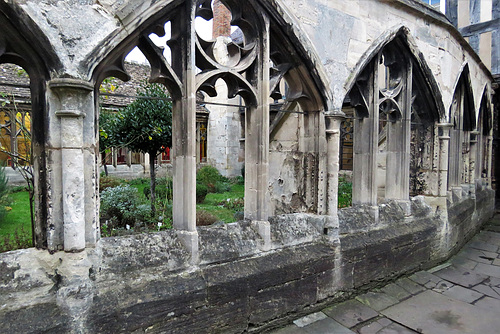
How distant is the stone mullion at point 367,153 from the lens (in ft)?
12.9

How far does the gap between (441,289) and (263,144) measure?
9.69ft

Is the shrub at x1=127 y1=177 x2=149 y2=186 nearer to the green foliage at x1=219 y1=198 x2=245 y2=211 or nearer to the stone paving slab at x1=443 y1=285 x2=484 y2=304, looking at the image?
the green foliage at x1=219 y1=198 x2=245 y2=211

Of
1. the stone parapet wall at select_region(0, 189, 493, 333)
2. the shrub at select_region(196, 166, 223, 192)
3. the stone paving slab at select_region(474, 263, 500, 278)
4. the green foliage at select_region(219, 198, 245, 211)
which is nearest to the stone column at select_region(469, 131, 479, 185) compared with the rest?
the stone paving slab at select_region(474, 263, 500, 278)

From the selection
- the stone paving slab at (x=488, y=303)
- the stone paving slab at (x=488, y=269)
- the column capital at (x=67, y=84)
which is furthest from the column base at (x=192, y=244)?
the stone paving slab at (x=488, y=269)

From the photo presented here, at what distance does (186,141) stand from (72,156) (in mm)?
765

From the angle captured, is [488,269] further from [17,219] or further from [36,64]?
[17,219]

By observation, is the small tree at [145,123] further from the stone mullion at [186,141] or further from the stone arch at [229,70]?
the stone mullion at [186,141]

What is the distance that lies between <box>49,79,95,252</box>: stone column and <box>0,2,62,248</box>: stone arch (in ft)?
0.36

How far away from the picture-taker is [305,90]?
3.37 meters

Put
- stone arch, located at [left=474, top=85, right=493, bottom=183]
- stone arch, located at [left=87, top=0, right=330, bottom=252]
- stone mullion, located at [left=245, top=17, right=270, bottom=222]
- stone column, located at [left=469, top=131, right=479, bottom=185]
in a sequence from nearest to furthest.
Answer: stone arch, located at [left=87, top=0, right=330, bottom=252]
stone mullion, located at [left=245, top=17, right=270, bottom=222]
stone column, located at [left=469, top=131, right=479, bottom=185]
stone arch, located at [left=474, top=85, right=493, bottom=183]

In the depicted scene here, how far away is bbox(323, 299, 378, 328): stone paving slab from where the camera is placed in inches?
126

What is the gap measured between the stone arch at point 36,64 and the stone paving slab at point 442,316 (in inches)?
123

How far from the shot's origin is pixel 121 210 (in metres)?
5.68

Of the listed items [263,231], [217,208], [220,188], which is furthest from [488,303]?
[220,188]
